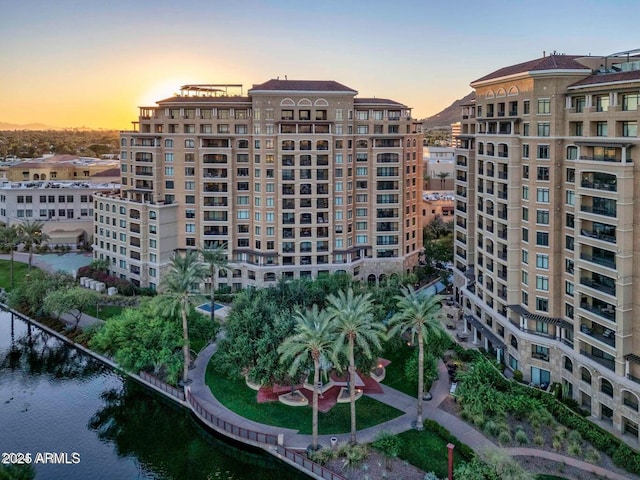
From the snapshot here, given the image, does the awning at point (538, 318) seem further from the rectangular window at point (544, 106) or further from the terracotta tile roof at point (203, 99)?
the terracotta tile roof at point (203, 99)

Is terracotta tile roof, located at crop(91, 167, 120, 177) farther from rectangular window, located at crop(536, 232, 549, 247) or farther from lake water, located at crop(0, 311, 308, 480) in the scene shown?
rectangular window, located at crop(536, 232, 549, 247)

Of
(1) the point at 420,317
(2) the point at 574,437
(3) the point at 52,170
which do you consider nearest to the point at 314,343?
(1) the point at 420,317

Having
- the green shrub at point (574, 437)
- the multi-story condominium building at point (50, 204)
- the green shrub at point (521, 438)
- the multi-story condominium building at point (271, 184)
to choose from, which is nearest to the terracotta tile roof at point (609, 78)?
the green shrub at point (574, 437)

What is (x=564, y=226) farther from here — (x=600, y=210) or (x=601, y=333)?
(x=601, y=333)

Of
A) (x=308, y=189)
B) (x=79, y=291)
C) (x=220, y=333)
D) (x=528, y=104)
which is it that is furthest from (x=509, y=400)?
(x=79, y=291)

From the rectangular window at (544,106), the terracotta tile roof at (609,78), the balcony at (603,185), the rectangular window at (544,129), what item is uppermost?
the terracotta tile roof at (609,78)

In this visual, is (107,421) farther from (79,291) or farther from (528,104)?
(528,104)
